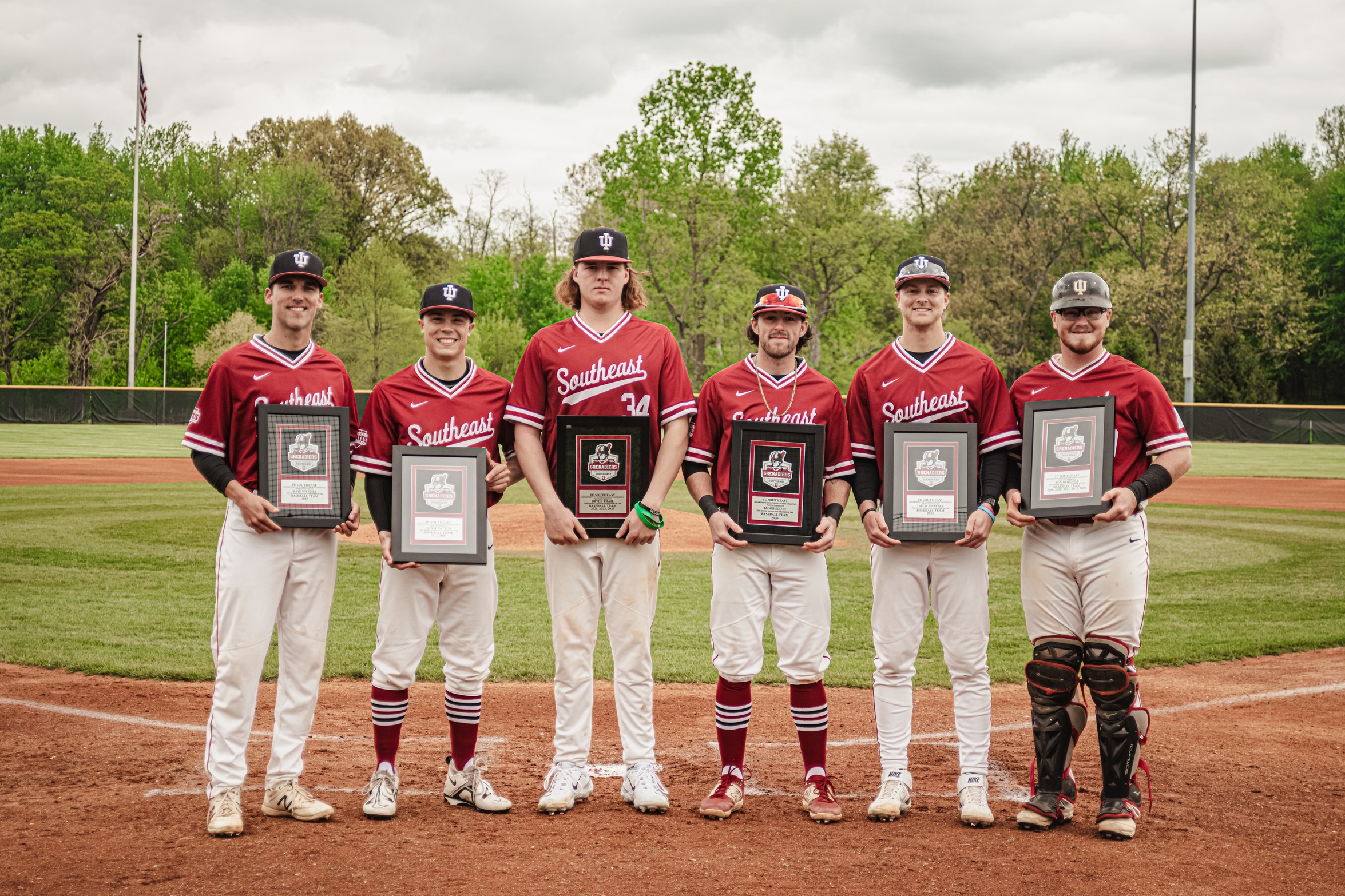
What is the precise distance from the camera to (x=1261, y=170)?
53.1 metres

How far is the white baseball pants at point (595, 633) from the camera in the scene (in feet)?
15.1

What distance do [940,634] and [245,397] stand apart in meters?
3.15

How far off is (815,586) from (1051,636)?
1051mm

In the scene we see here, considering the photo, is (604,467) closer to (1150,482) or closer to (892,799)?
(892,799)

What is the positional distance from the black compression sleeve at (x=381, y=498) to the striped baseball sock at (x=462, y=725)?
82cm

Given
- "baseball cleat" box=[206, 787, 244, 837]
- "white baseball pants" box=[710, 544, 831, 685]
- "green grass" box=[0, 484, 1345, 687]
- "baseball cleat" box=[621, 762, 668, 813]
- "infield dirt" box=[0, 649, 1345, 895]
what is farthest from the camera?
"green grass" box=[0, 484, 1345, 687]

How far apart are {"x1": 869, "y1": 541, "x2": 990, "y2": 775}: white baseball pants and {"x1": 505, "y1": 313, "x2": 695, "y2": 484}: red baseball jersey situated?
3.91 ft

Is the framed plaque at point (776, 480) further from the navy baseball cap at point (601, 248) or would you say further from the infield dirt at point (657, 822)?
the infield dirt at point (657, 822)

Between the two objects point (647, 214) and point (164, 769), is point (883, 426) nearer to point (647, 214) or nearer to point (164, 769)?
point (164, 769)

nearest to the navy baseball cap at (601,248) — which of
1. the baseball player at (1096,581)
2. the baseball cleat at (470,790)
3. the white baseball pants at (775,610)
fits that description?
the white baseball pants at (775,610)

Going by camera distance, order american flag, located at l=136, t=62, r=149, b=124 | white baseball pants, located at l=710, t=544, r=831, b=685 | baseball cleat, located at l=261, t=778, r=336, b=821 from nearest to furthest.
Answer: baseball cleat, located at l=261, t=778, r=336, b=821 → white baseball pants, located at l=710, t=544, r=831, b=685 → american flag, located at l=136, t=62, r=149, b=124

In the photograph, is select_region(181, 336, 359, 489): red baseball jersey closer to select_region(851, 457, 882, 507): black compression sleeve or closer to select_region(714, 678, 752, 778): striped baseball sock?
select_region(714, 678, 752, 778): striped baseball sock

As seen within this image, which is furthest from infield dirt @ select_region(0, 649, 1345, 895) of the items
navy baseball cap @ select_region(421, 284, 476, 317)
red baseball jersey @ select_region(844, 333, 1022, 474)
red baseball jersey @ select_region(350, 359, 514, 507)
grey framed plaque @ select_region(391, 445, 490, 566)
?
navy baseball cap @ select_region(421, 284, 476, 317)

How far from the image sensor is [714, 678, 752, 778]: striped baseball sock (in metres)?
4.66
